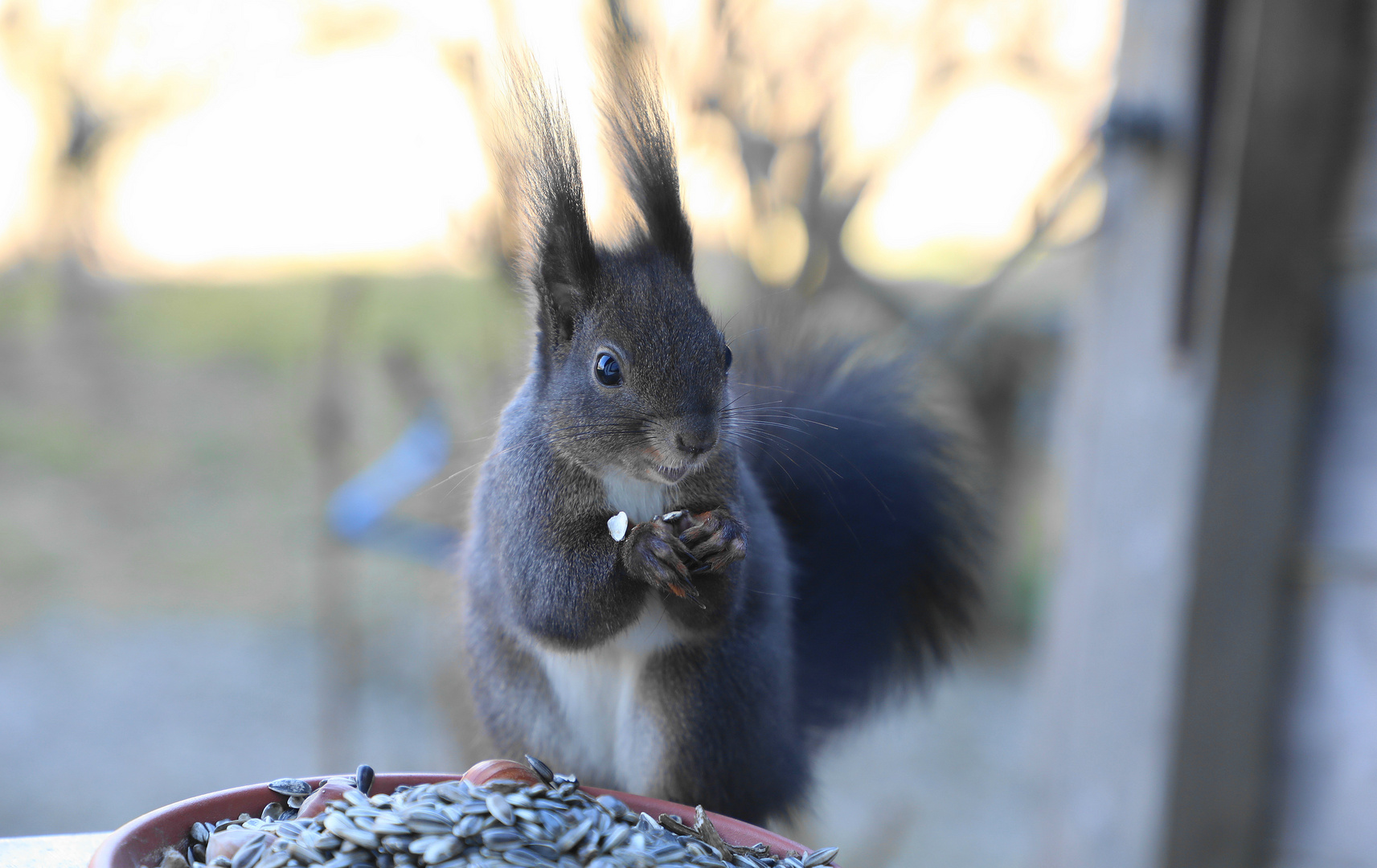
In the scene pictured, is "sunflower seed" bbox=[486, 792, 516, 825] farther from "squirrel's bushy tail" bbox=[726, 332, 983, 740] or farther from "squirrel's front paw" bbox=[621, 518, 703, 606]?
"squirrel's bushy tail" bbox=[726, 332, 983, 740]

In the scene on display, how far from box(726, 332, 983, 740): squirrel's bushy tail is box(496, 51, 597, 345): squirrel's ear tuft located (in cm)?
25

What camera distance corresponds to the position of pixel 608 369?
76 centimetres

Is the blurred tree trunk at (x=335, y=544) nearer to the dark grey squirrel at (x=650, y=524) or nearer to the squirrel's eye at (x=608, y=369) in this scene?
the dark grey squirrel at (x=650, y=524)

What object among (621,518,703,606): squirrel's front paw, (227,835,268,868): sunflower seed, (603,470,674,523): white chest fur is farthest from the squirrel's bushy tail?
(227,835,268,868): sunflower seed

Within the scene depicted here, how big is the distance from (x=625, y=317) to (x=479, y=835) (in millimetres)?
388

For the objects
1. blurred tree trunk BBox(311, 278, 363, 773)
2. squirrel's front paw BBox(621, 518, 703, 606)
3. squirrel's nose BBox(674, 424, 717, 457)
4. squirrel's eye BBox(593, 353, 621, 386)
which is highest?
squirrel's eye BBox(593, 353, 621, 386)

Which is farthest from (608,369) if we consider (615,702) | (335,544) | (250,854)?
(335,544)

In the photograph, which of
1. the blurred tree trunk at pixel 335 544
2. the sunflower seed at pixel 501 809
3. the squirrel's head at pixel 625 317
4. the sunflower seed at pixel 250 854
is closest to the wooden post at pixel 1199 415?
the squirrel's head at pixel 625 317

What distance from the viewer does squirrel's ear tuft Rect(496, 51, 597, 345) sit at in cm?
63

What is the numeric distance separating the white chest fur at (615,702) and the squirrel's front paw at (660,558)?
0.08 meters

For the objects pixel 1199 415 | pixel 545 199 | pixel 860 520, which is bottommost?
pixel 860 520

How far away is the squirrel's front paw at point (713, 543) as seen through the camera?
27.7 inches

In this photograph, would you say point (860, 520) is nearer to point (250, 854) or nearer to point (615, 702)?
point (615, 702)

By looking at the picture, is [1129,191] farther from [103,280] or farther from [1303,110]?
[103,280]
